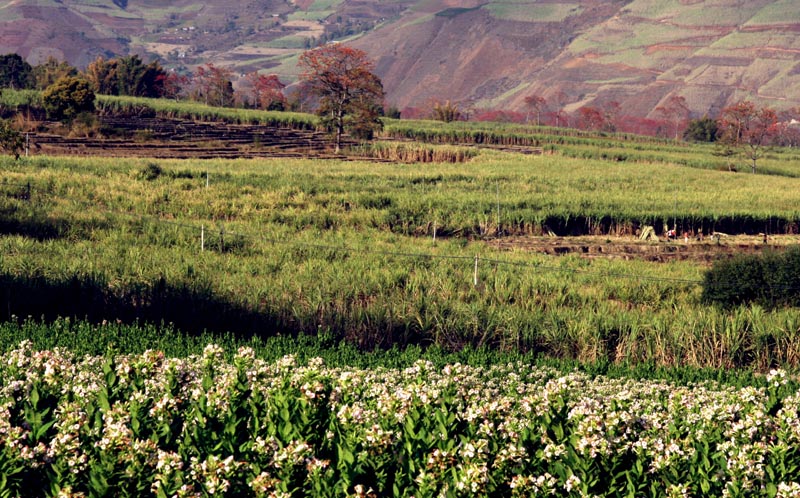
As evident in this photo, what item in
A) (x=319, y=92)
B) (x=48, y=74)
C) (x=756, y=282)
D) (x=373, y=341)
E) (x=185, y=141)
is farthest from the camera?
(x=48, y=74)

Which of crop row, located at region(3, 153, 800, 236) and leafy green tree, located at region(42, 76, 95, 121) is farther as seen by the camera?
leafy green tree, located at region(42, 76, 95, 121)

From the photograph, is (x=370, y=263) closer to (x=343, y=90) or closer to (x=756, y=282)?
(x=756, y=282)

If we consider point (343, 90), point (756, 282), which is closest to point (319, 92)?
point (343, 90)

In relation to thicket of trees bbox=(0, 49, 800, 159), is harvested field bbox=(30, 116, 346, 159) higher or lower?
lower

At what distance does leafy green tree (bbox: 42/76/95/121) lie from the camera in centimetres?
4703

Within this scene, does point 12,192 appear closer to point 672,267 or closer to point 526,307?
point 526,307

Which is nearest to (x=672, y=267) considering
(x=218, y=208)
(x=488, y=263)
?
(x=488, y=263)

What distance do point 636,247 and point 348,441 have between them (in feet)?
63.4

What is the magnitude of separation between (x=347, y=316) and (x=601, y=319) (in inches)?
149

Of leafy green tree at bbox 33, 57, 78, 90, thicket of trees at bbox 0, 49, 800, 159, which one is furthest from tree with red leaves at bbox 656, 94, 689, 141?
leafy green tree at bbox 33, 57, 78, 90

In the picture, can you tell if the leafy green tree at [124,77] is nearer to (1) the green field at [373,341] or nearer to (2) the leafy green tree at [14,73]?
(2) the leafy green tree at [14,73]

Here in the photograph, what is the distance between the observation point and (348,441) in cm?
578

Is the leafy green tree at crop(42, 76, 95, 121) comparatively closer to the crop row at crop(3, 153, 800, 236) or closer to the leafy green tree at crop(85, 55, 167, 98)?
the crop row at crop(3, 153, 800, 236)

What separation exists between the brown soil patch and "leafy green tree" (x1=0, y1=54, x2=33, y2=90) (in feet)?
202
